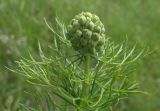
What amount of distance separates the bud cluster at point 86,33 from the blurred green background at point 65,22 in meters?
1.73

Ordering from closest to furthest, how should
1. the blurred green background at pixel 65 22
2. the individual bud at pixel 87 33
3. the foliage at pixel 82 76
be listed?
the individual bud at pixel 87 33 → the foliage at pixel 82 76 → the blurred green background at pixel 65 22

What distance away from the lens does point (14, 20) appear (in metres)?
4.52

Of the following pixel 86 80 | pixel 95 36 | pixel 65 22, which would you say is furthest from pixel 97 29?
pixel 65 22

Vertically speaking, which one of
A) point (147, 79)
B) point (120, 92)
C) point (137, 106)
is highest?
point (147, 79)

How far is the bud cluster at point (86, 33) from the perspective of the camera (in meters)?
2.09

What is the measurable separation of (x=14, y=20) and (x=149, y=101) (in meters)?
1.39

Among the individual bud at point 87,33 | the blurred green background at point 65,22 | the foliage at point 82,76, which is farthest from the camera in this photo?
→ the blurred green background at point 65,22

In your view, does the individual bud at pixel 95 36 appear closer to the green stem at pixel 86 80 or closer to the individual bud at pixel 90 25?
the individual bud at pixel 90 25

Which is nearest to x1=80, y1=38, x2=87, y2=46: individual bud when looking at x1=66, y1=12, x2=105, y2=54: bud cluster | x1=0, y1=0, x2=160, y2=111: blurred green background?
x1=66, y1=12, x2=105, y2=54: bud cluster

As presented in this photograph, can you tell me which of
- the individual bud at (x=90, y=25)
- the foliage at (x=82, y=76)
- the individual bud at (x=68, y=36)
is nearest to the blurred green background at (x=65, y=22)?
the foliage at (x=82, y=76)

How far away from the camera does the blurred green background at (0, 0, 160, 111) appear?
4.24 meters

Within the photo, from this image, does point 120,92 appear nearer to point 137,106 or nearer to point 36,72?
point 36,72

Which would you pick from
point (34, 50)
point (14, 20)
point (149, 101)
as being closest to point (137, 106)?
point (149, 101)

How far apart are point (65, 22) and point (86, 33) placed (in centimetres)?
248
